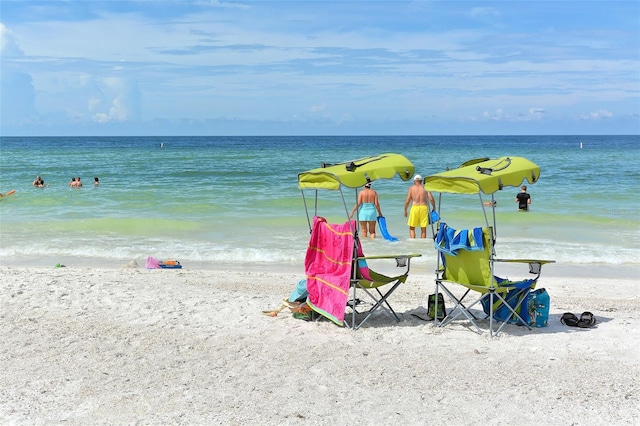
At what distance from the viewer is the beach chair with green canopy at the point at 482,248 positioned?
6.18m

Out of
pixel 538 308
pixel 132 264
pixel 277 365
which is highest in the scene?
pixel 538 308

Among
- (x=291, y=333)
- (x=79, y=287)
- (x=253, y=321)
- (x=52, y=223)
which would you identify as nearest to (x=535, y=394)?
(x=291, y=333)

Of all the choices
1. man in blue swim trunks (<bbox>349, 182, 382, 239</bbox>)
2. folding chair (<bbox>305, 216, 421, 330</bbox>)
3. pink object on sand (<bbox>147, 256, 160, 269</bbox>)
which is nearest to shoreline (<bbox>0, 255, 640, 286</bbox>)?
pink object on sand (<bbox>147, 256, 160, 269</bbox>)

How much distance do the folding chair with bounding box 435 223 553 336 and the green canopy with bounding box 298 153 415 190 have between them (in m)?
0.72

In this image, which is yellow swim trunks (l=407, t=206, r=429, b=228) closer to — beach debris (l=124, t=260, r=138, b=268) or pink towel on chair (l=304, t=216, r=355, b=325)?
beach debris (l=124, t=260, r=138, b=268)

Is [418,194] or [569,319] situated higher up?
[418,194]

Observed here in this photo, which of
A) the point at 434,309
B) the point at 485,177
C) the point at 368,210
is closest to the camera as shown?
the point at 485,177

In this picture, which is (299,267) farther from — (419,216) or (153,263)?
(419,216)

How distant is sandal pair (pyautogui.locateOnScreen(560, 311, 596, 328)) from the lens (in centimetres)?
671

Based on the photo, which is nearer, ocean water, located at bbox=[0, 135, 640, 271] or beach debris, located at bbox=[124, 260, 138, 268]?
beach debris, located at bbox=[124, 260, 138, 268]

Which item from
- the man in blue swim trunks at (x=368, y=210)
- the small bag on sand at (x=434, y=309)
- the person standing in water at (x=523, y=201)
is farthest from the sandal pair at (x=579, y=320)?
the person standing in water at (x=523, y=201)

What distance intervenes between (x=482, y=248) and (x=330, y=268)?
154 cm

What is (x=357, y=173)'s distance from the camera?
6473mm

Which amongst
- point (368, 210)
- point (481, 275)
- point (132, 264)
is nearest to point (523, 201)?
point (368, 210)
